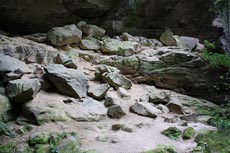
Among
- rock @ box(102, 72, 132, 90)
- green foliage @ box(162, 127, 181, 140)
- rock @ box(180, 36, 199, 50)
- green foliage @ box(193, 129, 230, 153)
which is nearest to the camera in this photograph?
green foliage @ box(193, 129, 230, 153)

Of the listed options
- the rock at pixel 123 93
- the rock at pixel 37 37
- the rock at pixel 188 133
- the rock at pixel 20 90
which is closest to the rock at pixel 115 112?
the rock at pixel 123 93

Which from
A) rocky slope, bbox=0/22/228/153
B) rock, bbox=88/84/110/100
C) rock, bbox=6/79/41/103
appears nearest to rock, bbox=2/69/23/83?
rocky slope, bbox=0/22/228/153

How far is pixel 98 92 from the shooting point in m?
7.20

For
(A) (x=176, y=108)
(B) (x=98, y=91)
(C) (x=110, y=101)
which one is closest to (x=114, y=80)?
(B) (x=98, y=91)

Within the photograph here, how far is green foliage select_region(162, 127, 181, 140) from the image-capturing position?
5.76 metres

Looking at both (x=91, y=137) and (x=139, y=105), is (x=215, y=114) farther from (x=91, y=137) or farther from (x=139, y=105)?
(x=91, y=137)

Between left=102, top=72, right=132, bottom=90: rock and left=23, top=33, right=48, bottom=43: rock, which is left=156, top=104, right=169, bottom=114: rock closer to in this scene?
left=102, top=72, right=132, bottom=90: rock

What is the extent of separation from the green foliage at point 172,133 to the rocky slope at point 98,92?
9 cm

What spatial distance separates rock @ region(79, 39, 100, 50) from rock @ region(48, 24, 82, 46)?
0.23m

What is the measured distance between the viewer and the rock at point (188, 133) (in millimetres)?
5779

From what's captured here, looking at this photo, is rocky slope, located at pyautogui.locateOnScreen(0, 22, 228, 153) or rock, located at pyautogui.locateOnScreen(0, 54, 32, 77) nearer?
rocky slope, located at pyautogui.locateOnScreen(0, 22, 228, 153)

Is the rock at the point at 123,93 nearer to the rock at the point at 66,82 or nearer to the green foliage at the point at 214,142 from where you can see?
the rock at the point at 66,82

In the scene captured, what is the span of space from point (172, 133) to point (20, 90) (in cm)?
341

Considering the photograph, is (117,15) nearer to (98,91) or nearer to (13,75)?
(98,91)
